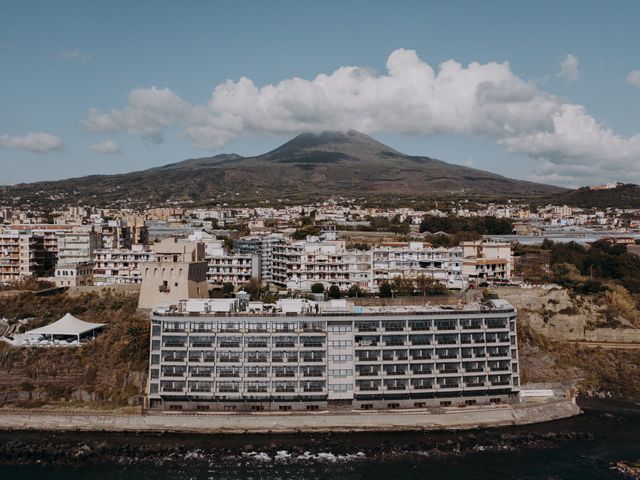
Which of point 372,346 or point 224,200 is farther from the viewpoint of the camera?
point 224,200

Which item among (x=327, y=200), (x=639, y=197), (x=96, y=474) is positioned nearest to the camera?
(x=96, y=474)

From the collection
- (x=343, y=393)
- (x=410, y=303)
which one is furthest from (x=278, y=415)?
(x=410, y=303)

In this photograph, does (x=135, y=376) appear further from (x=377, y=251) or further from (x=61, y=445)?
(x=377, y=251)

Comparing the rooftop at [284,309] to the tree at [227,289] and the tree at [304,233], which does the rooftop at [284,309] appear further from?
the tree at [304,233]

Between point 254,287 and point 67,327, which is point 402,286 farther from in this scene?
point 67,327

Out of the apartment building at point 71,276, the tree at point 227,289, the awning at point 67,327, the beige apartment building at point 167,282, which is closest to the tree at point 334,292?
the tree at point 227,289

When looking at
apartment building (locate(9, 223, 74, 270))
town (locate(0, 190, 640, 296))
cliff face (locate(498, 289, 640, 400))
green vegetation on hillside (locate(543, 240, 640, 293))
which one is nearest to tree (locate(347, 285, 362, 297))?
town (locate(0, 190, 640, 296))

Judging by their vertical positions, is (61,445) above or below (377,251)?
below
